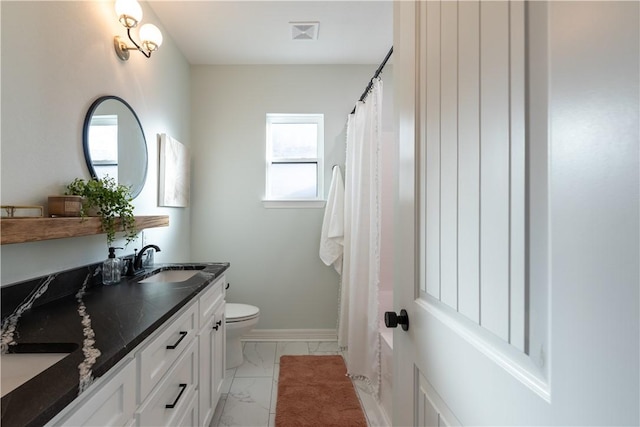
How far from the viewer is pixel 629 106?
29 centimetres

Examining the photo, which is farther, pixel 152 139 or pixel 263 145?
pixel 263 145

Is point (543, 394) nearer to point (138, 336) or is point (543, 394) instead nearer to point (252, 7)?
point (138, 336)

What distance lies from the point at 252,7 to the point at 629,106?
2356mm

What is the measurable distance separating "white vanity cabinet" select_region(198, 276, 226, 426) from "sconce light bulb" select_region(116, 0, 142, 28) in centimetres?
151

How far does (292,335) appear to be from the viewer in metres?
2.85

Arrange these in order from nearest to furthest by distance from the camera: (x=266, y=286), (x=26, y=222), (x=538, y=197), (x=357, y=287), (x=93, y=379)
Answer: (x=538, y=197) < (x=93, y=379) < (x=26, y=222) < (x=357, y=287) < (x=266, y=286)

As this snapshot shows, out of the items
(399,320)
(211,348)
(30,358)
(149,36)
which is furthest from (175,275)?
(399,320)

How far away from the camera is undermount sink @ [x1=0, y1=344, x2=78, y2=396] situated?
0.79 meters

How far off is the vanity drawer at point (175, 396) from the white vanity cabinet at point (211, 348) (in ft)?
0.38

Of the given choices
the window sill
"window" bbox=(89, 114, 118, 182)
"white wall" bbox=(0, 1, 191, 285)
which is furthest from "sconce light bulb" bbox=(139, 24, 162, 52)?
the window sill

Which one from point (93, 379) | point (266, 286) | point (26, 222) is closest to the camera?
point (93, 379)

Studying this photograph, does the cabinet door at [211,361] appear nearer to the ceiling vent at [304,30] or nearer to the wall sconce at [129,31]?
the wall sconce at [129,31]

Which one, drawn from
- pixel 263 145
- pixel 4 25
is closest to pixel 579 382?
pixel 4 25

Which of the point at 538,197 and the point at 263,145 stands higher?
the point at 263,145
